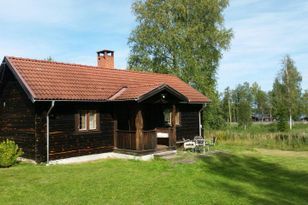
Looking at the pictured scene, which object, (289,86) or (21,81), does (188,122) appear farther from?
(289,86)

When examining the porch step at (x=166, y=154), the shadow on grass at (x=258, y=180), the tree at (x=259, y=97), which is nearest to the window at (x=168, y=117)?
the porch step at (x=166, y=154)

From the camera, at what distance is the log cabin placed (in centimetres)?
1427

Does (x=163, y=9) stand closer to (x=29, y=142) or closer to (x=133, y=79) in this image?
(x=133, y=79)

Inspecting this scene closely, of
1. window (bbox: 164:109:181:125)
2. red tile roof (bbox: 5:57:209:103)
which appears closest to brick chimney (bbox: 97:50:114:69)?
red tile roof (bbox: 5:57:209:103)

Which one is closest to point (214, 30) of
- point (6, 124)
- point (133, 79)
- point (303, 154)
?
point (133, 79)

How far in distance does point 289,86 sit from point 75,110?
35729 mm

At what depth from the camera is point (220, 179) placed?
39.8 feet

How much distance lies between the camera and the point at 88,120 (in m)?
16.0

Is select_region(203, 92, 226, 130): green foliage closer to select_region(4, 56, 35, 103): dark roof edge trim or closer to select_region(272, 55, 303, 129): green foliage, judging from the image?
select_region(272, 55, 303, 129): green foliage

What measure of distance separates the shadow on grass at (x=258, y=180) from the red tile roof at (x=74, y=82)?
16.7 feet

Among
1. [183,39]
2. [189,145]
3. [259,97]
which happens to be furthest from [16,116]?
[259,97]

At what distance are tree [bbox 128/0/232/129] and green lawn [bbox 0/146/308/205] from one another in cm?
1699

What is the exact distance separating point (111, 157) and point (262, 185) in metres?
8.14

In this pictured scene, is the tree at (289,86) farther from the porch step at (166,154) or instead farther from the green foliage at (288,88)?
the porch step at (166,154)
